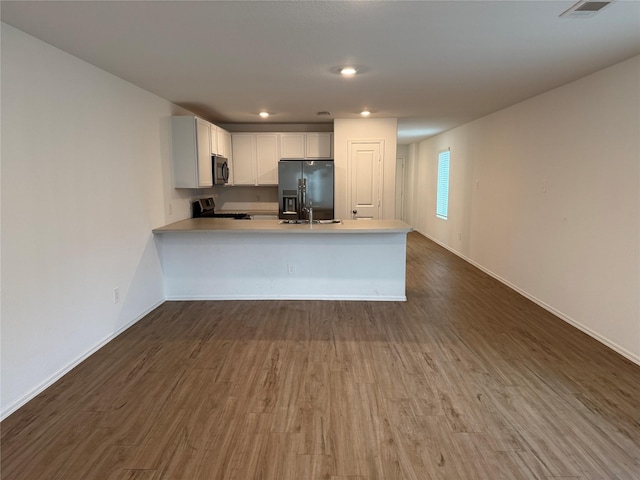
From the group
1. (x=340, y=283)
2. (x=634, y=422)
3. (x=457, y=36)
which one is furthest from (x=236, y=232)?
(x=634, y=422)

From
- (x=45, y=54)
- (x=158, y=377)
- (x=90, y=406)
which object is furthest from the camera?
(x=158, y=377)

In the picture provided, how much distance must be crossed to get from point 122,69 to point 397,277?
3.41 m

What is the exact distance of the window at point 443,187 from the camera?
7.53 m

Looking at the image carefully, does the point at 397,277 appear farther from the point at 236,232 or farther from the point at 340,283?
the point at 236,232

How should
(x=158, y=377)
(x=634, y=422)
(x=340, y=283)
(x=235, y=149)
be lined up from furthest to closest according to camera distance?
(x=235, y=149), (x=340, y=283), (x=158, y=377), (x=634, y=422)

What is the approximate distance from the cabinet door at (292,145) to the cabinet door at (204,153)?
1.38 m

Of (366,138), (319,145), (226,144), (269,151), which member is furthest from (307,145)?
(226,144)

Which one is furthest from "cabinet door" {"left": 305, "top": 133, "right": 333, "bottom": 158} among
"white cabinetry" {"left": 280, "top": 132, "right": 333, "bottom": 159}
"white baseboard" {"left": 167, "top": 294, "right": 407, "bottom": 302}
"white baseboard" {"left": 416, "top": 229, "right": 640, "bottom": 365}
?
"white baseboard" {"left": 416, "top": 229, "right": 640, "bottom": 365}

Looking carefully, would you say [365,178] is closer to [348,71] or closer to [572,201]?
[348,71]

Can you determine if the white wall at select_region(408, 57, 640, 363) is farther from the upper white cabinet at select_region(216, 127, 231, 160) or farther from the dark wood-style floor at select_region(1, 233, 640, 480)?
the upper white cabinet at select_region(216, 127, 231, 160)

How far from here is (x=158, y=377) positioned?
271cm

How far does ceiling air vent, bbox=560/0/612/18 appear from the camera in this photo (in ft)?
6.51

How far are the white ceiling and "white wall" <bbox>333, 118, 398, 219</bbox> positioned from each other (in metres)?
1.55

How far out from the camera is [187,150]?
4.57m
